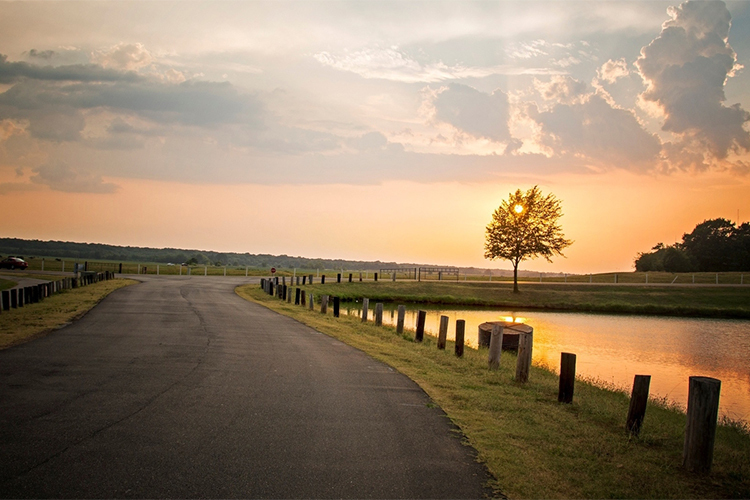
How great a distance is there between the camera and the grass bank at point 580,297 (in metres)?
48.7

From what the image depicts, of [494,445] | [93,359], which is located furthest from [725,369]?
[93,359]

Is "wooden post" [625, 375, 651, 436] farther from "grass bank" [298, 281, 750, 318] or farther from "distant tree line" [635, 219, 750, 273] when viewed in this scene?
"distant tree line" [635, 219, 750, 273]

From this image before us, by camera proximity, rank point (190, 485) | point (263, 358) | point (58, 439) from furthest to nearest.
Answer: point (263, 358)
point (58, 439)
point (190, 485)

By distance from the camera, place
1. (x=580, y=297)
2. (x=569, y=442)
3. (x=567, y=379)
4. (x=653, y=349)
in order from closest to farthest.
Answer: (x=569, y=442) → (x=567, y=379) → (x=653, y=349) → (x=580, y=297)

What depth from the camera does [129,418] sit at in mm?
7539

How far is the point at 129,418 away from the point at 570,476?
19.6 feet

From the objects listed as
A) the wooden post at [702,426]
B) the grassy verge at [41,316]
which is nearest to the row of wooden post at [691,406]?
the wooden post at [702,426]

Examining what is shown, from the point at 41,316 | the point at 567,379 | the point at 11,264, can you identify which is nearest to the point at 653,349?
the point at 567,379

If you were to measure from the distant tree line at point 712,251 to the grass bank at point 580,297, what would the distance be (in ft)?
155

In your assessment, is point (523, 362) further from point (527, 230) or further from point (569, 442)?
point (527, 230)

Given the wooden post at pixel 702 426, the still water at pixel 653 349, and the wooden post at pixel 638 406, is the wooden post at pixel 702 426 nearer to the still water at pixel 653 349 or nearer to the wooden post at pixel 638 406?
the wooden post at pixel 638 406

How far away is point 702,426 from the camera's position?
7.28 metres

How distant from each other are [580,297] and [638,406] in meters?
49.7

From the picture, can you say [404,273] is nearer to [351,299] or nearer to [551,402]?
[351,299]
